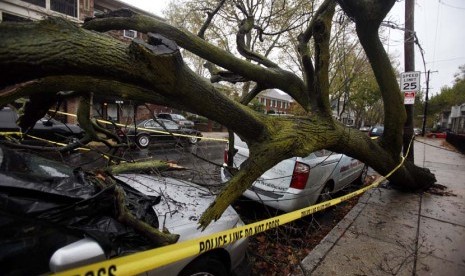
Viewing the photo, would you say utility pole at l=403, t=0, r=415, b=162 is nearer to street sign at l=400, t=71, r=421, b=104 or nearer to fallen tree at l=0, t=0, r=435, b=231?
street sign at l=400, t=71, r=421, b=104

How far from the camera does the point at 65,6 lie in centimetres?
1836

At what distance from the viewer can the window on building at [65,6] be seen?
704 inches

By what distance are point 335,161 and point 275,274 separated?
3076 mm

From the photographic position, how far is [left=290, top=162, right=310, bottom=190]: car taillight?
4727 millimetres

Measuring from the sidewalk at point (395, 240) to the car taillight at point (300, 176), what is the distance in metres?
0.84

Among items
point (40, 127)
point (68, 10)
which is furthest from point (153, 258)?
point (68, 10)

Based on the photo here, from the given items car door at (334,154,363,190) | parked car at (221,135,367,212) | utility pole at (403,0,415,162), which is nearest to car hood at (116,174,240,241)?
parked car at (221,135,367,212)

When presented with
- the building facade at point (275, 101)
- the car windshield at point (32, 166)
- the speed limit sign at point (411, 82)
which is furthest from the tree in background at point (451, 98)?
the car windshield at point (32, 166)

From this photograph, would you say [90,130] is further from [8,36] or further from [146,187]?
[8,36]

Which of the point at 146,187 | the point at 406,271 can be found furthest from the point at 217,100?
the point at 406,271

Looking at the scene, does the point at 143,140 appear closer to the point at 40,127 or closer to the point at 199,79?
the point at 40,127

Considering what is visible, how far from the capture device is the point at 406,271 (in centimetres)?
323

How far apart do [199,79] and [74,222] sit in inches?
55.3

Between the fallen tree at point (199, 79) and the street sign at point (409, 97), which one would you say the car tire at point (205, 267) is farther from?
the street sign at point (409, 97)
